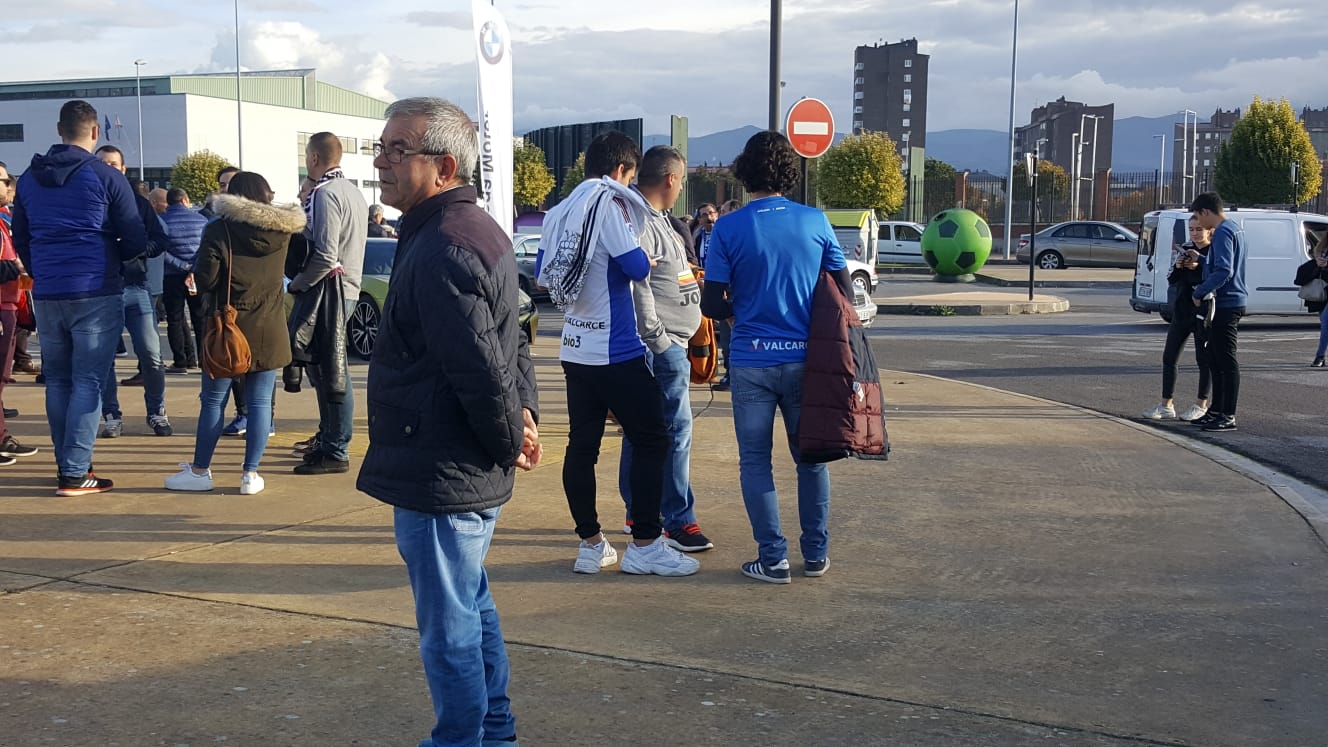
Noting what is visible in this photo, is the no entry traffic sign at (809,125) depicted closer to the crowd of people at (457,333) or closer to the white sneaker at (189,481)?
the crowd of people at (457,333)

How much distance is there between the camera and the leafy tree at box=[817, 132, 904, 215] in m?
52.1

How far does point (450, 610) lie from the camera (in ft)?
9.89

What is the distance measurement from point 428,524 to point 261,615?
6.20ft

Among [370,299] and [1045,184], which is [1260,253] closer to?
[370,299]

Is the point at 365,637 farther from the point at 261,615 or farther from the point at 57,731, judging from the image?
the point at 57,731

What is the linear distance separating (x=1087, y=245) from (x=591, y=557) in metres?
34.1

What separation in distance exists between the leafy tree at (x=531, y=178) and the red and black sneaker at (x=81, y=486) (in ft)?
182

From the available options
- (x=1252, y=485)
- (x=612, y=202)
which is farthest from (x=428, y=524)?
(x=1252, y=485)

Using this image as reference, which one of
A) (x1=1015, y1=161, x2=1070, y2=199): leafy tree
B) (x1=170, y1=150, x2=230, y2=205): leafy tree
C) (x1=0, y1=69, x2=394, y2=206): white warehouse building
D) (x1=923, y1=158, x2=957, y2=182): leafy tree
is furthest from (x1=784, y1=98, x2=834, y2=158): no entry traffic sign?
(x1=923, y1=158, x2=957, y2=182): leafy tree

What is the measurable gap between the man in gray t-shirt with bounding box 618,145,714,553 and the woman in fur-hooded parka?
216 cm

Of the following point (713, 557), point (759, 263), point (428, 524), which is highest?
point (759, 263)

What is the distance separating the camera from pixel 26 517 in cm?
609

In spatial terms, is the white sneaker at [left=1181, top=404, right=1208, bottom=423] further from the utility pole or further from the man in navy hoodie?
the man in navy hoodie

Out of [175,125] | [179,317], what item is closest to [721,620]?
[179,317]
